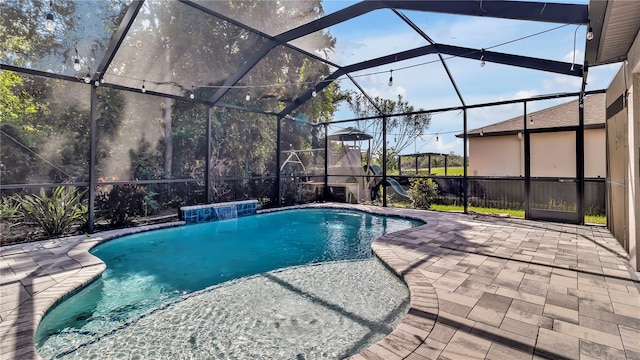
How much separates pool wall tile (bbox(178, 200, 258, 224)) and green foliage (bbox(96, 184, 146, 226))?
110 centimetres

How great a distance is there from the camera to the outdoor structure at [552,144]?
28.2ft

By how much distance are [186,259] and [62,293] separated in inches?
74.1

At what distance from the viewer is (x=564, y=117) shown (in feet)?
29.7

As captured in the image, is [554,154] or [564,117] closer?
[564,117]

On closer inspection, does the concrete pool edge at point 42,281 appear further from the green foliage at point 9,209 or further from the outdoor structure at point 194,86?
the outdoor structure at point 194,86

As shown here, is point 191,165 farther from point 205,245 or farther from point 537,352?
point 537,352

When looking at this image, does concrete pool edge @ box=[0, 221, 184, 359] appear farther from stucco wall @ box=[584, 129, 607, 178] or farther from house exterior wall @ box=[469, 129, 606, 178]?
stucco wall @ box=[584, 129, 607, 178]

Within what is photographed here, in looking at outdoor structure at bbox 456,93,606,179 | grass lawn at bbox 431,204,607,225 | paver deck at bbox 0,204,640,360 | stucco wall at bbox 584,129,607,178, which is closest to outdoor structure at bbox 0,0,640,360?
paver deck at bbox 0,204,640,360

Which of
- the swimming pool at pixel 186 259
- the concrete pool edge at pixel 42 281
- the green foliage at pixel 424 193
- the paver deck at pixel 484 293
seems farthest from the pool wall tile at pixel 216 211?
the green foliage at pixel 424 193

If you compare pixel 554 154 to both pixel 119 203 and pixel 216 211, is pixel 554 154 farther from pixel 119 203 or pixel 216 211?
pixel 119 203

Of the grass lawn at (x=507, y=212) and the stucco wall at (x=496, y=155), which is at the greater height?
the stucco wall at (x=496, y=155)

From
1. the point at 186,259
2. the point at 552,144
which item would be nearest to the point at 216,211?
the point at 186,259

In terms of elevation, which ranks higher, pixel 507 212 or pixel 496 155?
pixel 496 155

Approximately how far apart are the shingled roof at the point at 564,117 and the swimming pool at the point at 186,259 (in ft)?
19.3
